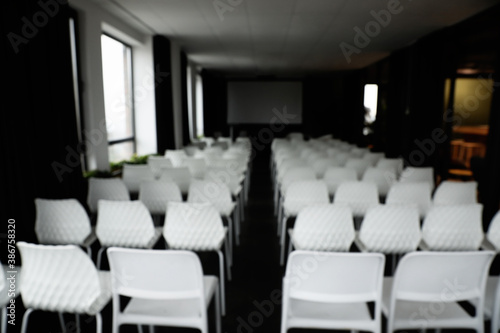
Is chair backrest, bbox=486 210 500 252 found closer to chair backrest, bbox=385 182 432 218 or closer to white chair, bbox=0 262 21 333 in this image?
chair backrest, bbox=385 182 432 218

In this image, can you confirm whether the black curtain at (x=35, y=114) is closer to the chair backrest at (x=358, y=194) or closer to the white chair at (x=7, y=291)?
the white chair at (x=7, y=291)


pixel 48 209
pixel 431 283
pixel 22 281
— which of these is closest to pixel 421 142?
pixel 431 283

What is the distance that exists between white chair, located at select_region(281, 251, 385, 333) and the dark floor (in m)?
1.03

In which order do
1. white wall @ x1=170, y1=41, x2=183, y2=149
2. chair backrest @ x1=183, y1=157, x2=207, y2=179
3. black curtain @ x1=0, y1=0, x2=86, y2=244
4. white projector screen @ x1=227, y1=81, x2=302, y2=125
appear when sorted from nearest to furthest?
1. black curtain @ x1=0, y1=0, x2=86, y2=244
2. chair backrest @ x1=183, y1=157, x2=207, y2=179
3. white wall @ x1=170, y1=41, x2=183, y2=149
4. white projector screen @ x1=227, y1=81, x2=302, y2=125

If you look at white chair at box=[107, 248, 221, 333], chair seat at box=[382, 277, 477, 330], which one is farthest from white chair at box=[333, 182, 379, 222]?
white chair at box=[107, 248, 221, 333]

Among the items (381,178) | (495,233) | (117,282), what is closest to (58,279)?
(117,282)

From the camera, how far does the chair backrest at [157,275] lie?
213 cm

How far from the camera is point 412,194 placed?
434 centimetres

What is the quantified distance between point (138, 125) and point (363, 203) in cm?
689

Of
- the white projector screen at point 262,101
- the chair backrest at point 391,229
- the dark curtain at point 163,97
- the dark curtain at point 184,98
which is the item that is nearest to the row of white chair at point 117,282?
the chair backrest at point 391,229

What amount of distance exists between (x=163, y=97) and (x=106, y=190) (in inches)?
211

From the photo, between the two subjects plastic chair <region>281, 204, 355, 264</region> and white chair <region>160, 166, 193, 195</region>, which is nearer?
plastic chair <region>281, 204, 355, 264</region>

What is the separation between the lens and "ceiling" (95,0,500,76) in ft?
20.2

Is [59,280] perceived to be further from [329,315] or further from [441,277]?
[441,277]
